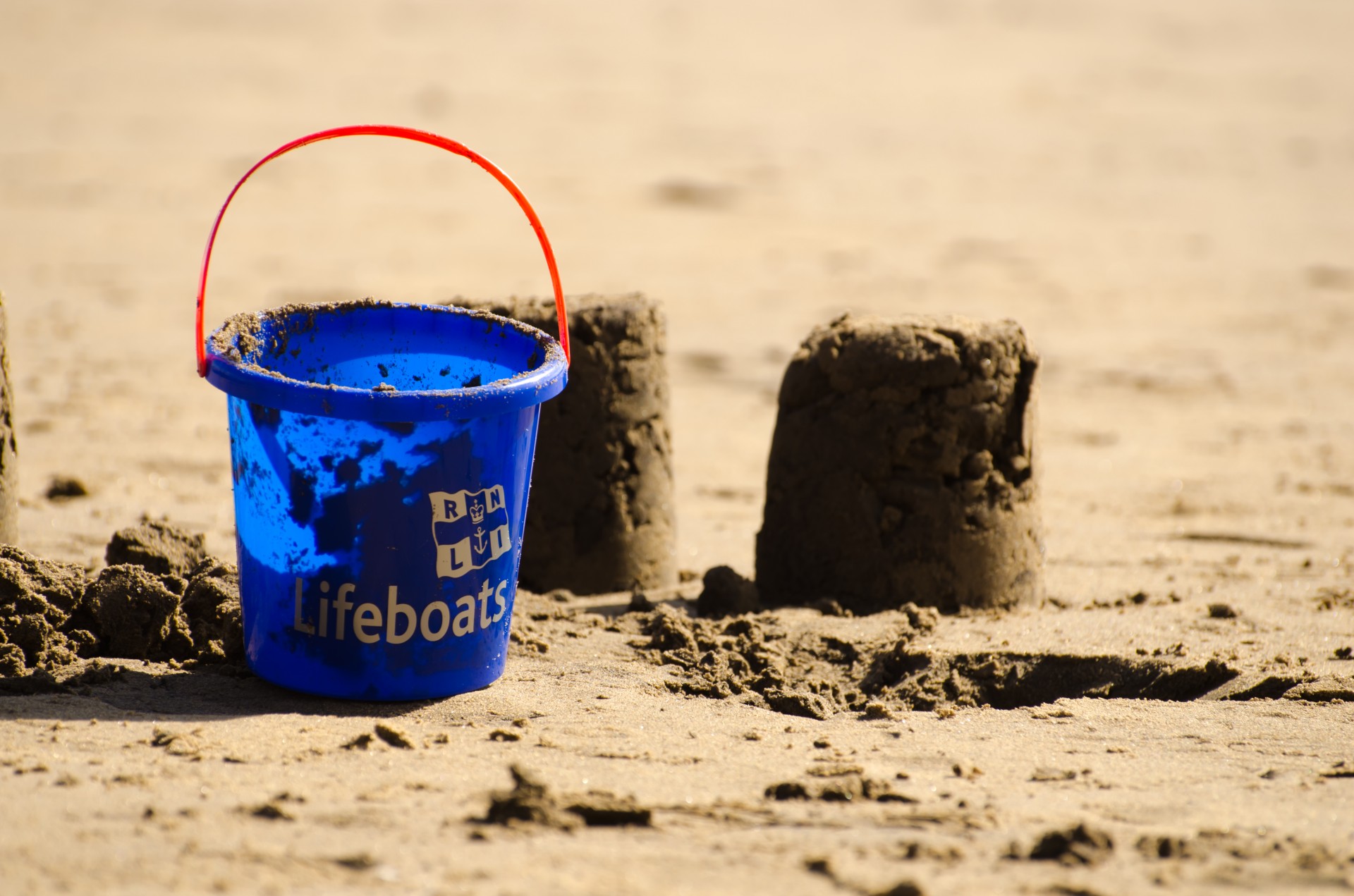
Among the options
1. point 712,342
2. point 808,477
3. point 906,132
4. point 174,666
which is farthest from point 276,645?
point 906,132

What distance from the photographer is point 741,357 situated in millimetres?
6188

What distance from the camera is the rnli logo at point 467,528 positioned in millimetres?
2635

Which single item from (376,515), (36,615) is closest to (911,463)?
(376,515)

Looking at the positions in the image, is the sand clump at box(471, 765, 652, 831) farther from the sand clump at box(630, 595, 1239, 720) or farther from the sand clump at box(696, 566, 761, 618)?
the sand clump at box(696, 566, 761, 618)

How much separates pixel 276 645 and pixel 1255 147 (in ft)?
31.9

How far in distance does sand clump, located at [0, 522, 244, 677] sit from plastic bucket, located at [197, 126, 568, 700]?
0.22 m

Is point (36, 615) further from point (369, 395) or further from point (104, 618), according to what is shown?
point (369, 395)

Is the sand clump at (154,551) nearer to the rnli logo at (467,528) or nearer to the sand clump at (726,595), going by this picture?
the rnli logo at (467,528)

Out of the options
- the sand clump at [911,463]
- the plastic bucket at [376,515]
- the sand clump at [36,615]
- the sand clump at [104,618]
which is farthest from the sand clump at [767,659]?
the sand clump at [36,615]

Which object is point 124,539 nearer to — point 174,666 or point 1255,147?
point 174,666

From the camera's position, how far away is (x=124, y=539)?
10.4ft

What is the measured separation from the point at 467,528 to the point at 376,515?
18 centimetres

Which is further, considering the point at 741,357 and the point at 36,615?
the point at 741,357

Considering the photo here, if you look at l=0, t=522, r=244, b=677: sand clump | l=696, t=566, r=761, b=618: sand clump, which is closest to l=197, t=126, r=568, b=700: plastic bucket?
l=0, t=522, r=244, b=677: sand clump
